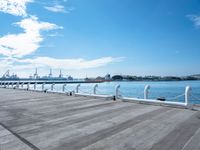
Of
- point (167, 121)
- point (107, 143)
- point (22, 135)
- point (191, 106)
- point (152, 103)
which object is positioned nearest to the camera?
point (107, 143)

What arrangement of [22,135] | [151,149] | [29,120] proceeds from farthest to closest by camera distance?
[29,120]
[22,135]
[151,149]

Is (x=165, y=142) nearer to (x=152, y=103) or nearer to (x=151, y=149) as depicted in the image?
(x=151, y=149)

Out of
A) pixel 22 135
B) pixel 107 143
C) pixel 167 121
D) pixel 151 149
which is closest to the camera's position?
pixel 151 149

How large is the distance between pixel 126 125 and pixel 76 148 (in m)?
1.89

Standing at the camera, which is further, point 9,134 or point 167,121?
point 167,121

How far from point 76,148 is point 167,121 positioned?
304 cm

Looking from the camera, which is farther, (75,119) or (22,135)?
(75,119)

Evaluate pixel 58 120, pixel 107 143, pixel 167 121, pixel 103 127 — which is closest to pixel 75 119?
pixel 58 120

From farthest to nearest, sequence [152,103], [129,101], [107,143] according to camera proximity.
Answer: [129,101] < [152,103] < [107,143]

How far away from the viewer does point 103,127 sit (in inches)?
181

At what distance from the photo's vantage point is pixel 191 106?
292 inches

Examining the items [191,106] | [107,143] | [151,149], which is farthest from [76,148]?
[191,106]

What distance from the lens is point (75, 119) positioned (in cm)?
555

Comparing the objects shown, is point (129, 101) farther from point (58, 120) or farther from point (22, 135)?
point (22, 135)
